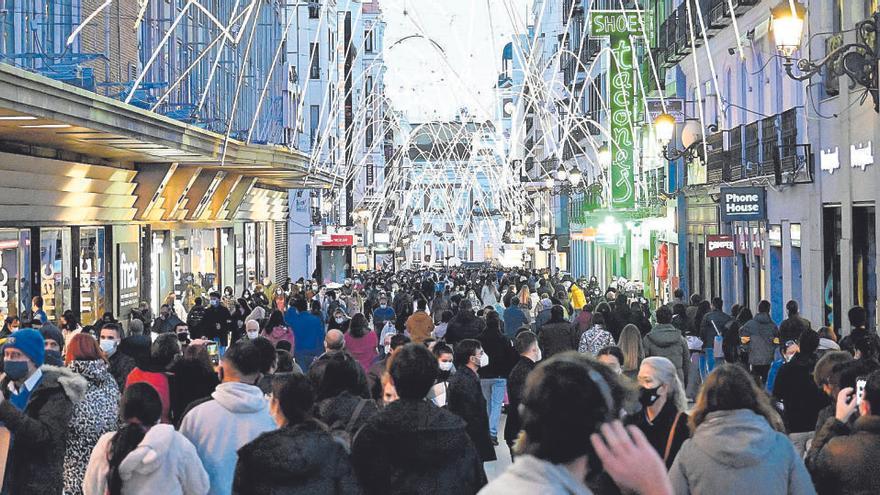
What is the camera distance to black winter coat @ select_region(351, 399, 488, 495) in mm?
6566

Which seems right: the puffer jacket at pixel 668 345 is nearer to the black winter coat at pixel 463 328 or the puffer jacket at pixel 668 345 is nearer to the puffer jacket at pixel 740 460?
the black winter coat at pixel 463 328

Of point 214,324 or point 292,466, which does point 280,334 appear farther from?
point 292,466

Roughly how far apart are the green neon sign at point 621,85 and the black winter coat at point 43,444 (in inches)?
1506

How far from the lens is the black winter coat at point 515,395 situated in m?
11.9

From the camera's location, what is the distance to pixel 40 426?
26.4 ft

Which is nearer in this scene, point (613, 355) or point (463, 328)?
point (613, 355)

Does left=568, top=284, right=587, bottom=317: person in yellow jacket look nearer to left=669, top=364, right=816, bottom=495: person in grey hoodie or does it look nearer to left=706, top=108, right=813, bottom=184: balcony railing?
left=706, top=108, right=813, bottom=184: balcony railing

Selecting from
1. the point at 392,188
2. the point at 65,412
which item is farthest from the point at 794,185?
the point at 392,188

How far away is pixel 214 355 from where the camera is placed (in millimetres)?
17188

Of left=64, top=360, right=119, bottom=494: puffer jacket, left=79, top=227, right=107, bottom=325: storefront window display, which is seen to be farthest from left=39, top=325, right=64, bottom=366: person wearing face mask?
left=79, top=227, right=107, bottom=325: storefront window display

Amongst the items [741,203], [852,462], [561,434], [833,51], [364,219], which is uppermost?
[833,51]

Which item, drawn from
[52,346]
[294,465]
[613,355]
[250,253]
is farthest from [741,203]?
[250,253]

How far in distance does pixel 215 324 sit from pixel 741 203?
1327 cm

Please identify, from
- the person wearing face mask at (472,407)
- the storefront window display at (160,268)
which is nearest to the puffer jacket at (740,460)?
the person wearing face mask at (472,407)
